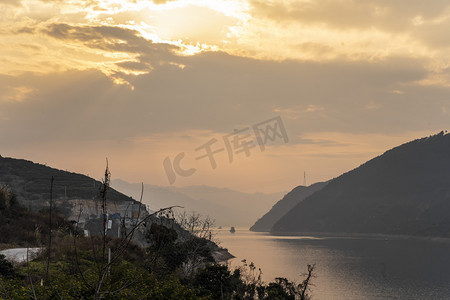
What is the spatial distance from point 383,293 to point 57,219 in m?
73.8

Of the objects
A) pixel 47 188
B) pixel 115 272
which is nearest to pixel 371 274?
pixel 47 188

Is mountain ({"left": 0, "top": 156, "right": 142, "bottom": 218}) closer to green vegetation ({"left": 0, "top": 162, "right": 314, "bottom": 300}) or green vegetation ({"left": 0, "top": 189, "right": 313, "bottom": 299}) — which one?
green vegetation ({"left": 0, "top": 162, "right": 314, "bottom": 300})

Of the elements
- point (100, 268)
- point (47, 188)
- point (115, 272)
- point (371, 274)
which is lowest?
point (371, 274)

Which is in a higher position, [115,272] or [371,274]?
[115,272]

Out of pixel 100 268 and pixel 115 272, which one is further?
pixel 115 272

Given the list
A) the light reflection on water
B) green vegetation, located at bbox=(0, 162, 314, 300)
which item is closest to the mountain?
green vegetation, located at bbox=(0, 162, 314, 300)

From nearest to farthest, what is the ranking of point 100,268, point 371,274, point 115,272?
point 100,268
point 115,272
point 371,274

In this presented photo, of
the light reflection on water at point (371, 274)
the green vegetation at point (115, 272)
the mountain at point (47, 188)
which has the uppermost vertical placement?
the mountain at point (47, 188)

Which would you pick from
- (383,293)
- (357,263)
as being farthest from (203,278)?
(357,263)

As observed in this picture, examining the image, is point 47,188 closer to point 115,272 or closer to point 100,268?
point 115,272

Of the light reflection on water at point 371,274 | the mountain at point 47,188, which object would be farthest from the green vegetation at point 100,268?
the mountain at point 47,188

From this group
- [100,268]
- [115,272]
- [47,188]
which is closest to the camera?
[100,268]

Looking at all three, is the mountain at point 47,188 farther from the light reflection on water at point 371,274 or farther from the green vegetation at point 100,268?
the light reflection on water at point 371,274

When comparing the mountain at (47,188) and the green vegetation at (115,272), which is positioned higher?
the mountain at (47,188)
